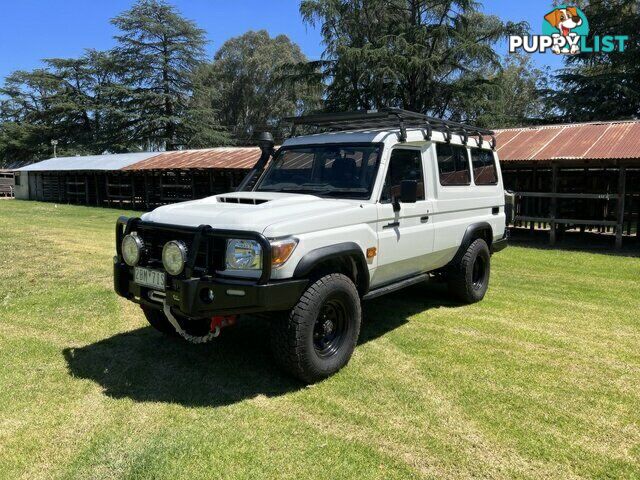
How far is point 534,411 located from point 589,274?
6.29 m

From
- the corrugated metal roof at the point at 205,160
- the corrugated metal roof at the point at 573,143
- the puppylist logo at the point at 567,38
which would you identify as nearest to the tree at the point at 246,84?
the corrugated metal roof at the point at 205,160

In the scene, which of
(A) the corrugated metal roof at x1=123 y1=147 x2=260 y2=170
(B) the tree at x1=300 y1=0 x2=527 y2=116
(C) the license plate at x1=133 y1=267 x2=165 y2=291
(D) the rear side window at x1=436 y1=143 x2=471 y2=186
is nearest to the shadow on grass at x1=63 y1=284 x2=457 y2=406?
(C) the license plate at x1=133 y1=267 x2=165 y2=291

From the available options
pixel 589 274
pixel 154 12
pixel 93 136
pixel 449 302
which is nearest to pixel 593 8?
pixel 589 274

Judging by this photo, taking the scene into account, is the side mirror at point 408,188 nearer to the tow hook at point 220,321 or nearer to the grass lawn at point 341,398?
the grass lawn at point 341,398

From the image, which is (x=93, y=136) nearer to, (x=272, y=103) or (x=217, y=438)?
(x=272, y=103)

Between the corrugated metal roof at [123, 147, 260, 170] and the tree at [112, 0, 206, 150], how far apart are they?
19.6m

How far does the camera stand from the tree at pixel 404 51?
2766cm

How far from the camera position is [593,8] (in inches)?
1155

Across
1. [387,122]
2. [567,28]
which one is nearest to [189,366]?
[387,122]

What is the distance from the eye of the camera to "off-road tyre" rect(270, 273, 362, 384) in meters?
3.97

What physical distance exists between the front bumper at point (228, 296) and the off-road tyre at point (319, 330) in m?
0.16

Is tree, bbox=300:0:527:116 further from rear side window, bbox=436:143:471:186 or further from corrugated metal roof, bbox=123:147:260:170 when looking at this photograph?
rear side window, bbox=436:143:471:186

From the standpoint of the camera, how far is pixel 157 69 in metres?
47.3

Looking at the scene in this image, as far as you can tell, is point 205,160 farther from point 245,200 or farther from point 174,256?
point 174,256
